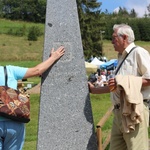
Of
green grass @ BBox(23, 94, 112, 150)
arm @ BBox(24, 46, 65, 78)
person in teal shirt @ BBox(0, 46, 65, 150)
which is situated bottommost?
green grass @ BBox(23, 94, 112, 150)

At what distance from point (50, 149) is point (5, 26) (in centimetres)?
8747

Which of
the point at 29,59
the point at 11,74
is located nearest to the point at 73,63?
the point at 11,74

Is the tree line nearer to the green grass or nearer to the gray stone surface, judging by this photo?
the green grass

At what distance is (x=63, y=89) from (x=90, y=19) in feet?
184

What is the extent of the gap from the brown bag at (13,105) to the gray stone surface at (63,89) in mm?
661

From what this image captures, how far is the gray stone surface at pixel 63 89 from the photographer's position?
405cm

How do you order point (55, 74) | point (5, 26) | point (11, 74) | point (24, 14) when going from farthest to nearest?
point (24, 14)
point (5, 26)
point (55, 74)
point (11, 74)

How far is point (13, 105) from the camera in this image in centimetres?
333

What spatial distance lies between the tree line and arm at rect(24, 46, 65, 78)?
49.1 metres

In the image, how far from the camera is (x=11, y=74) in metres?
3.34

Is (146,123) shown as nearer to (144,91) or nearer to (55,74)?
(144,91)

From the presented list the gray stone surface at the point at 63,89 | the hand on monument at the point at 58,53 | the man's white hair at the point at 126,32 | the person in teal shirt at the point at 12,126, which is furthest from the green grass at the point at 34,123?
the man's white hair at the point at 126,32

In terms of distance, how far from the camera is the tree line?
5712 centimetres

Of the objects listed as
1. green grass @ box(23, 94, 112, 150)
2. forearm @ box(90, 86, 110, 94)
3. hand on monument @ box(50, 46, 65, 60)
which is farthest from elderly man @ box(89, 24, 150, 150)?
green grass @ box(23, 94, 112, 150)
